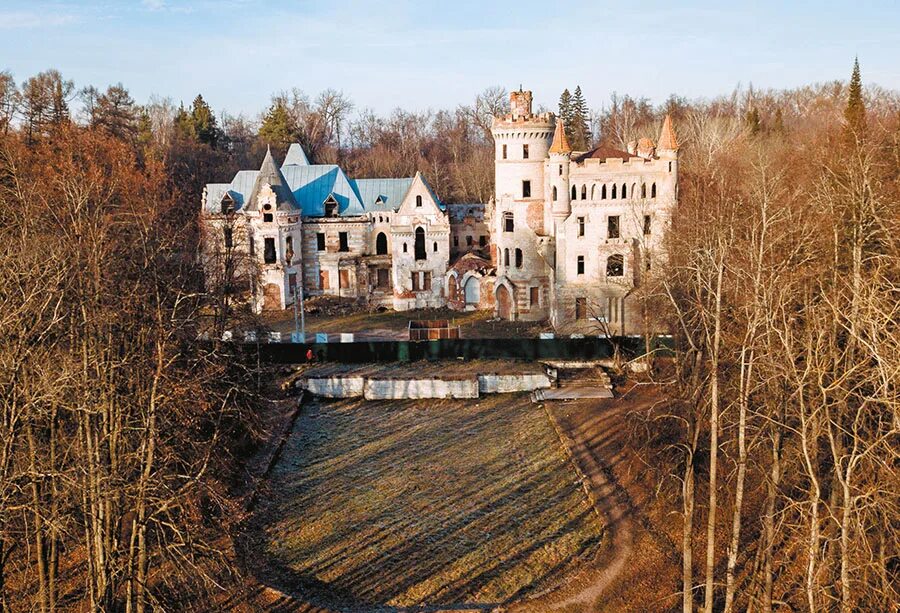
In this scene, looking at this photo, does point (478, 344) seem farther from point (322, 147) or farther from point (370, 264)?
point (322, 147)

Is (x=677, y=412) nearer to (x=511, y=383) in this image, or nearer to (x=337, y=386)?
(x=511, y=383)

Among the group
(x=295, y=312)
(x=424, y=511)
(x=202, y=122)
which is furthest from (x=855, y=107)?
(x=202, y=122)

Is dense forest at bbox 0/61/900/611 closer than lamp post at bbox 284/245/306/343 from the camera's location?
Yes

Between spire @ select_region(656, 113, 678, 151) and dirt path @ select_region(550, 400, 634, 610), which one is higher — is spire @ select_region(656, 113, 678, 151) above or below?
above

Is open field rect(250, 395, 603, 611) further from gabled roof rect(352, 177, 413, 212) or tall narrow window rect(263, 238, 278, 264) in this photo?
gabled roof rect(352, 177, 413, 212)

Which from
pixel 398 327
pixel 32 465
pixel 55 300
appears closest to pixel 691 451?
pixel 32 465

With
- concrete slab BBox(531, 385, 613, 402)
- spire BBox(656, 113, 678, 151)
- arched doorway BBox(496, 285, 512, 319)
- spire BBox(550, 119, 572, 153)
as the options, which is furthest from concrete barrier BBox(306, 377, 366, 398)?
spire BBox(656, 113, 678, 151)
